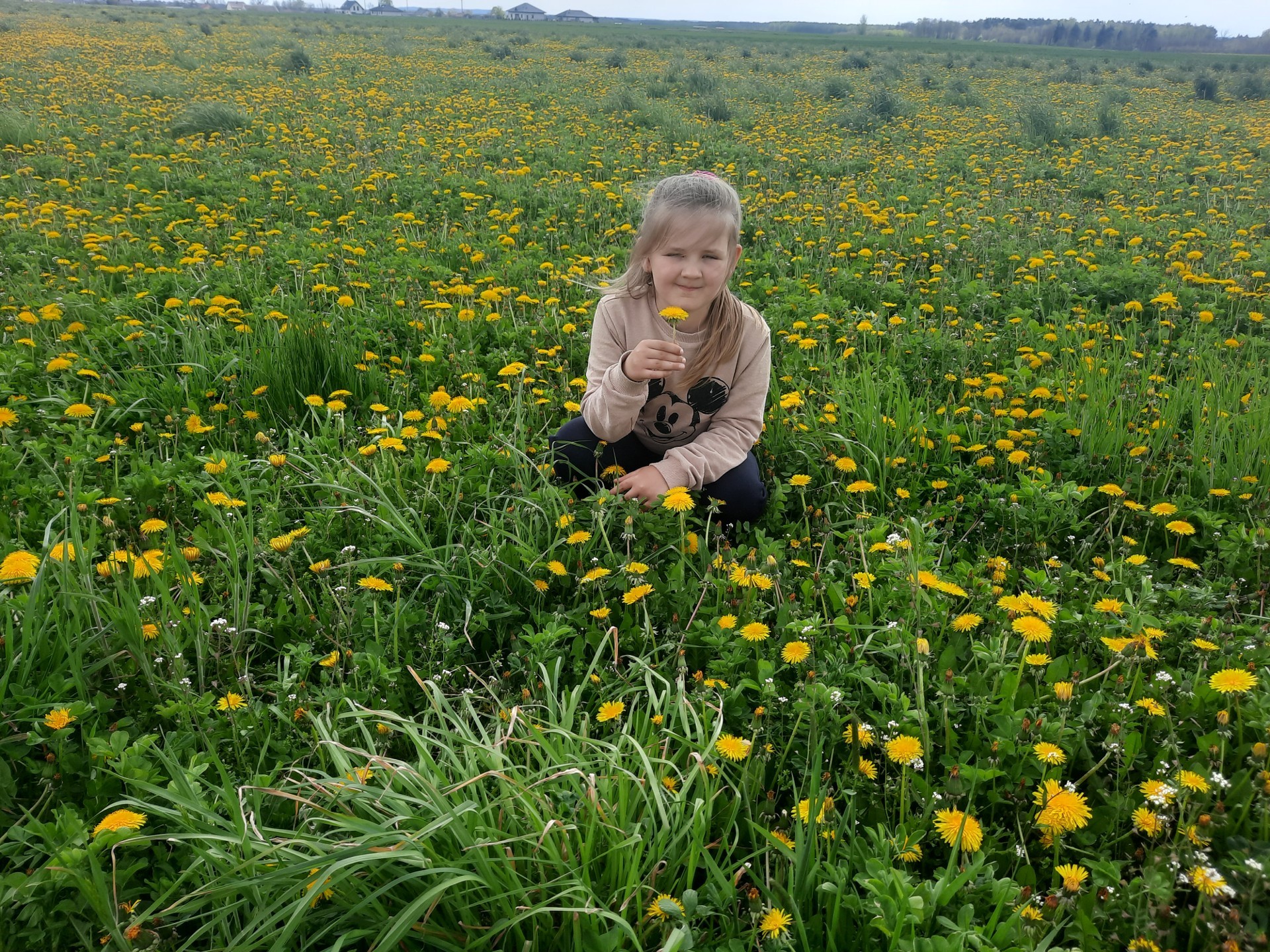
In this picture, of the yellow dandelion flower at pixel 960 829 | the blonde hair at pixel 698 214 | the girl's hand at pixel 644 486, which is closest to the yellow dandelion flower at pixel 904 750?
the yellow dandelion flower at pixel 960 829

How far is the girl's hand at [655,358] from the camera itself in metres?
2.52

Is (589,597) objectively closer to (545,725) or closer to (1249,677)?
(545,725)

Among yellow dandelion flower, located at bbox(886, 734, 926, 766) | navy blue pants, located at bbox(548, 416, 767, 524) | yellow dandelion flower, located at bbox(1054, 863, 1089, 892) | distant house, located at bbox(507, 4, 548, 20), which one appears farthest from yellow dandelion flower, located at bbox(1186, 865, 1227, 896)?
distant house, located at bbox(507, 4, 548, 20)

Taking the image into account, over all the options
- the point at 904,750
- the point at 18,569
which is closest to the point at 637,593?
the point at 904,750

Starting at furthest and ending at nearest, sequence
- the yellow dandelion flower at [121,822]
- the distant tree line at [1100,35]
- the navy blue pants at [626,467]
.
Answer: the distant tree line at [1100,35], the navy blue pants at [626,467], the yellow dandelion flower at [121,822]

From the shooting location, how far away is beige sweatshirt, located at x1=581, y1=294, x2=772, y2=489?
2.93 m

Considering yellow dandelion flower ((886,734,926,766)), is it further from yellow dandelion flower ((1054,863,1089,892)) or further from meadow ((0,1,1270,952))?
yellow dandelion flower ((1054,863,1089,892))

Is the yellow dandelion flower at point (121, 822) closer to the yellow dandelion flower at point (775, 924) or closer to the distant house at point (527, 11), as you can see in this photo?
the yellow dandelion flower at point (775, 924)

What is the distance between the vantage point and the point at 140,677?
1938mm

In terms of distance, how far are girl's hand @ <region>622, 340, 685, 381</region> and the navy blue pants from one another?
0.34 metres

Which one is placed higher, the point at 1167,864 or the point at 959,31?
the point at 959,31

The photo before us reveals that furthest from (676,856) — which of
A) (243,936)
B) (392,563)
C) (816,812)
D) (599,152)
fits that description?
(599,152)

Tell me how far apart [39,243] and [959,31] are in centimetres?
9298

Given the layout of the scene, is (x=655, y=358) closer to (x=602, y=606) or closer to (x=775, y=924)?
(x=602, y=606)
